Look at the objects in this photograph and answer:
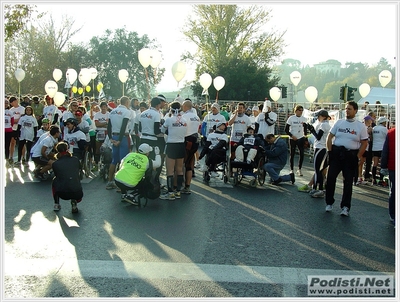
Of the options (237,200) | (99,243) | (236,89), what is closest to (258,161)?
(237,200)

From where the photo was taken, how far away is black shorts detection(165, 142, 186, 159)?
1095 centimetres

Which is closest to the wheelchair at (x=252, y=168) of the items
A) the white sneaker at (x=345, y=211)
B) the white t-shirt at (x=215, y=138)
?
the white t-shirt at (x=215, y=138)

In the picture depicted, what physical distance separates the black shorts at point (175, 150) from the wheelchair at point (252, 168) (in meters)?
2.07

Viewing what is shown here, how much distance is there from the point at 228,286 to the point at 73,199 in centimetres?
428

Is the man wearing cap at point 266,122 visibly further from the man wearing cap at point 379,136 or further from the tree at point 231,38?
the tree at point 231,38

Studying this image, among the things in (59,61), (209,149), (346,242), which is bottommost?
(346,242)

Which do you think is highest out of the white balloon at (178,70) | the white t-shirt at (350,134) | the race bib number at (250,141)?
the white balloon at (178,70)

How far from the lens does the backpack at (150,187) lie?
984 centimetres

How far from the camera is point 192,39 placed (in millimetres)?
49531

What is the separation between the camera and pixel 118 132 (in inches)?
464

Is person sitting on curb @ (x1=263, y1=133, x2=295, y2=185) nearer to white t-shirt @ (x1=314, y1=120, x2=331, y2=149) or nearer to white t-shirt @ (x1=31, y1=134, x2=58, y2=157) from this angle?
white t-shirt @ (x1=314, y1=120, x2=331, y2=149)

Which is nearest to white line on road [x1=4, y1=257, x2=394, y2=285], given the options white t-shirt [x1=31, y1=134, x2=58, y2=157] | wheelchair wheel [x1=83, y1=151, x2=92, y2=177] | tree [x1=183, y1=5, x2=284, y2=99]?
white t-shirt [x1=31, y1=134, x2=58, y2=157]

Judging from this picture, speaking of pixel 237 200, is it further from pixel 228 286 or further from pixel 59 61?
pixel 59 61

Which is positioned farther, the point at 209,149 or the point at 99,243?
the point at 209,149
